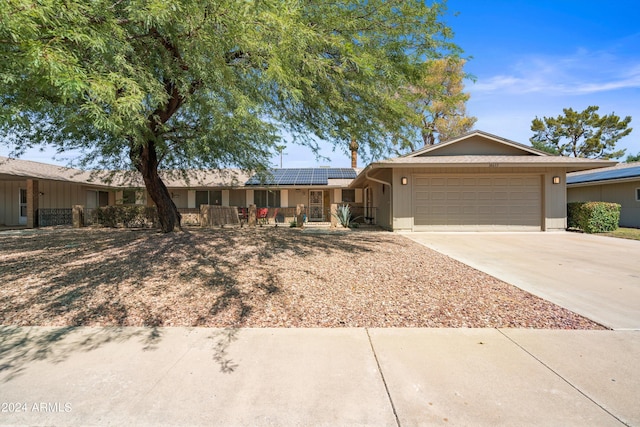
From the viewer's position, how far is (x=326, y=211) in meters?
22.6

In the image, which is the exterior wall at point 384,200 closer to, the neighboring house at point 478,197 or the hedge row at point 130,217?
the neighboring house at point 478,197

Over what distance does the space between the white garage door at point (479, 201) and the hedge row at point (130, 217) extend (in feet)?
38.8

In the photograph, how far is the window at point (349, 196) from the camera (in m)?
22.9

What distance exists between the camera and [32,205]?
16234mm

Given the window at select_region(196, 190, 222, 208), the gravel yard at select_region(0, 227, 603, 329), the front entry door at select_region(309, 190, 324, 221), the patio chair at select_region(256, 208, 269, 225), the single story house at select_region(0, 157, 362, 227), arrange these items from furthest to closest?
the window at select_region(196, 190, 222, 208)
the front entry door at select_region(309, 190, 324, 221)
the patio chair at select_region(256, 208, 269, 225)
the single story house at select_region(0, 157, 362, 227)
the gravel yard at select_region(0, 227, 603, 329)

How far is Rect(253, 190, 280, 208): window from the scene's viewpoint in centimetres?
2236

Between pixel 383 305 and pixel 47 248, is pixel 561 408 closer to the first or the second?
pixel 383 305

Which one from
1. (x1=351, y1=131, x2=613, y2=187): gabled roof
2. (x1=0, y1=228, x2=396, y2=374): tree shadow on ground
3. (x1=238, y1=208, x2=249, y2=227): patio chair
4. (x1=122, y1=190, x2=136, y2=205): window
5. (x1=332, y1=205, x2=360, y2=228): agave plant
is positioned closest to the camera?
(x1=0, y1=228, x2=396, y2=374): tree shadow on ground

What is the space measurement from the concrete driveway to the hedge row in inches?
479

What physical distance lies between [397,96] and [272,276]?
4.71 m

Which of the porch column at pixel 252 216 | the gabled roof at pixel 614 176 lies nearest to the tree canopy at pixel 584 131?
the gabled roof at pixel 614 176

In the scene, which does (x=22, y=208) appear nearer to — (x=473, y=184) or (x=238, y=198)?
(x=238, y=198)

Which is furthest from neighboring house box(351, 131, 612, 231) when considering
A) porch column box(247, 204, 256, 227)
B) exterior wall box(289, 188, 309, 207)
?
exterior wall box(289, 188, 309, 207)

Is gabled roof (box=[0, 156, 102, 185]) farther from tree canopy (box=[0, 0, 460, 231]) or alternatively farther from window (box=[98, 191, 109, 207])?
tree canopy (box=[0, 0, 460, 231])
